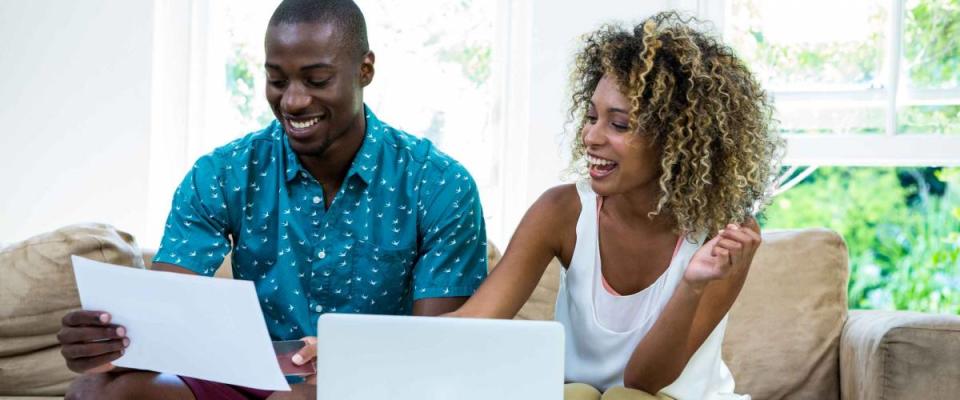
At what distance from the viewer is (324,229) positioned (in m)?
2.01

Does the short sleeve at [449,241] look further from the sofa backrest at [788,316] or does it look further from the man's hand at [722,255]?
the sofa backrest at [788,316]

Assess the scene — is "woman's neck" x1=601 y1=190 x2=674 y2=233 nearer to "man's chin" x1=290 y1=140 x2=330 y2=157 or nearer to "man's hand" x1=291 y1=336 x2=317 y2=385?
"man's chin" x1=290 y1=140 x2=330 y2=157

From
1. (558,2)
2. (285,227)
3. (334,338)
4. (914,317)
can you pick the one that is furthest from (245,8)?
(334,338)

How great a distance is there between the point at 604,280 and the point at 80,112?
2.02 meters

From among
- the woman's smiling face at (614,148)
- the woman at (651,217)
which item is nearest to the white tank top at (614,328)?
the woman at (651,217)

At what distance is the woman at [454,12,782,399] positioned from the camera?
1.90m

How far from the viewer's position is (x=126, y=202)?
132 inches

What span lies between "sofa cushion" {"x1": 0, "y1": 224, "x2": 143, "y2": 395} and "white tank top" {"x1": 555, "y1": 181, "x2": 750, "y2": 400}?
3.66ft

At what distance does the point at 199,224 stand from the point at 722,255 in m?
0.92

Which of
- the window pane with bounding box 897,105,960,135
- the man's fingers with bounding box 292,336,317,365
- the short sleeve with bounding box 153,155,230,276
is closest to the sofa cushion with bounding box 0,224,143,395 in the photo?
the short sleeve with bounding box 153,155,230,276

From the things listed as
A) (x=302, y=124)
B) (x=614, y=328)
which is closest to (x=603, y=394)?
(x=614, y=328)

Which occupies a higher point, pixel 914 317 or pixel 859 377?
pixel 914 317

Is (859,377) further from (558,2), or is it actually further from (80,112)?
(80,112)

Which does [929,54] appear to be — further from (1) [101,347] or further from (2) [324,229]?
(1) [101,347]
